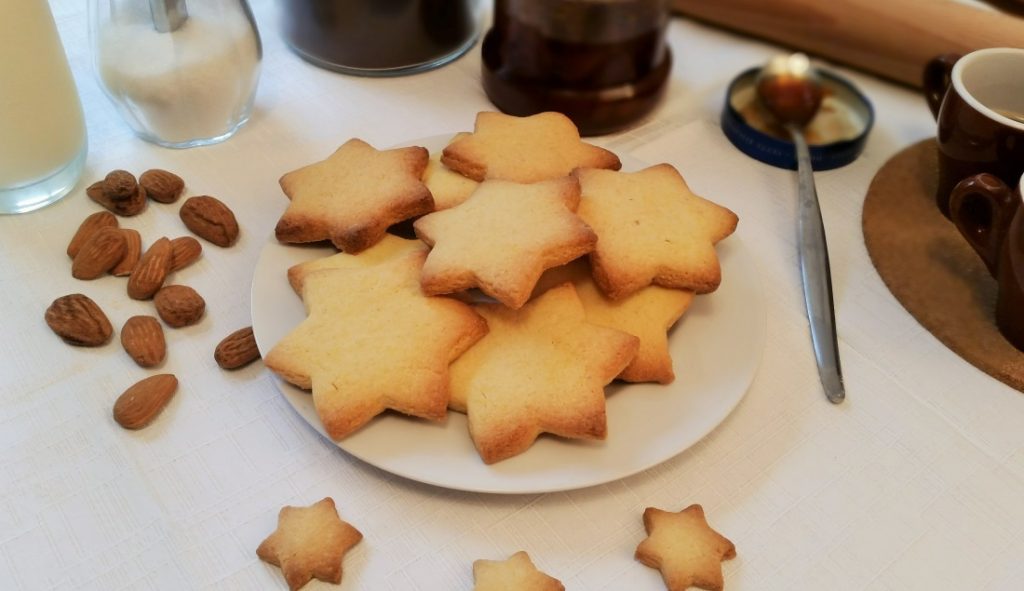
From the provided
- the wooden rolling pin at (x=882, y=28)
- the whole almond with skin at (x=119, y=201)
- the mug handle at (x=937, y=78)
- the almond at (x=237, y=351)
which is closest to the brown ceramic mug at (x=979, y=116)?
the mug handle at (x=937, y=78)

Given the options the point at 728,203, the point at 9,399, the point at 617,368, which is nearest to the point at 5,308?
the point at 9,399

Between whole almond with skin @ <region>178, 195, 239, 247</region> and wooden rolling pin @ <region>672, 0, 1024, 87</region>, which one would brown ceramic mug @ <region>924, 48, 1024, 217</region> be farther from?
whole almond with skin @ <region>178, 195, 239, 247</region>

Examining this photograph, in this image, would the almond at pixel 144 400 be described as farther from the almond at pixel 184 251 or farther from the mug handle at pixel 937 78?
the mug handle at pixel 937 78

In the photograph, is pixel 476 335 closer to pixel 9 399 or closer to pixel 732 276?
pixel 732 276

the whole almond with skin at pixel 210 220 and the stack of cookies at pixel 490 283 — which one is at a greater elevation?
the stack of cookies at pixel 490 283

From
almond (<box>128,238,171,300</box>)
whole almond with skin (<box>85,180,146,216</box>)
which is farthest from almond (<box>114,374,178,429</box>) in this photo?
whole almond with skin (<box>85,180,146,216</box>)
